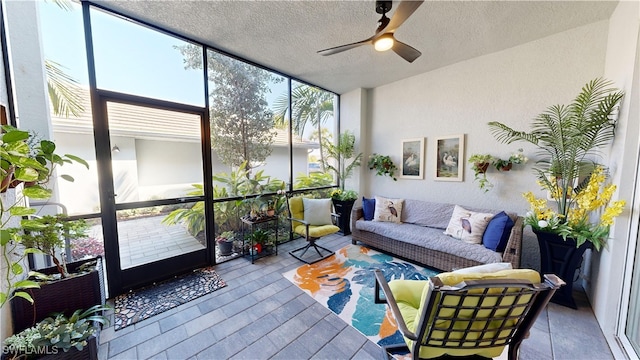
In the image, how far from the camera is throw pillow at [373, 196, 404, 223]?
11.6 ft

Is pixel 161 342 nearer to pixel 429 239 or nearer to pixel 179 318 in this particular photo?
pixel 179 318

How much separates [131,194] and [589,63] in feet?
17.4

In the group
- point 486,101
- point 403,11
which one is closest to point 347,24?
point 403,11

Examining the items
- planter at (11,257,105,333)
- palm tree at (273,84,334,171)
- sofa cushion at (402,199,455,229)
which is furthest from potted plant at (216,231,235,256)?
sofa cushion at (402,199,455,229)

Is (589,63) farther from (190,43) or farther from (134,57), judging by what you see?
(134,57)

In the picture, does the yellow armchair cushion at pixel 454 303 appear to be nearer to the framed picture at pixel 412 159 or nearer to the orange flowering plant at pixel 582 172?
the orange flowering plant at pixel 582 172

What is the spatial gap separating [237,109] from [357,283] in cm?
287

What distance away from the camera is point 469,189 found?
10.7 feet

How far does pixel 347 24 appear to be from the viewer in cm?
237

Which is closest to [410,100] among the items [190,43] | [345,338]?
[190,43]

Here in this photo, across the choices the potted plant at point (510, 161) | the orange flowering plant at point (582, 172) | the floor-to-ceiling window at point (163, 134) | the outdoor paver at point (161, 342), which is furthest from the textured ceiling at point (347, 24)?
the outdoor paver at point (161, 342)

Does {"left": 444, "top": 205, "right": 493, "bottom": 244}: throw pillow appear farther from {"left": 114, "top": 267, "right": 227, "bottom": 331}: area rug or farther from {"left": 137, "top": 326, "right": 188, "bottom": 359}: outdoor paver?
{"left": 137, "top": 326, "right": 188, "bottom": 359}: outdoor paver

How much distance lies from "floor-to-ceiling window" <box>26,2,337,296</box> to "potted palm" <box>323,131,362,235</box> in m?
1.02

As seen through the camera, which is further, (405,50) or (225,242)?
(225,242)
